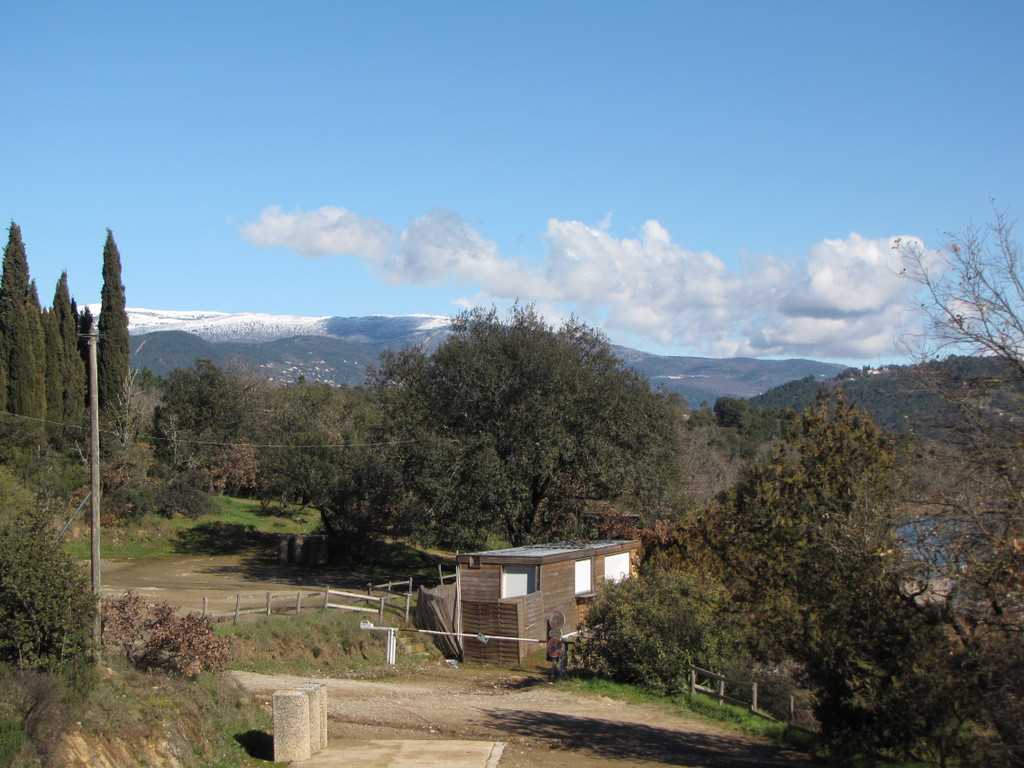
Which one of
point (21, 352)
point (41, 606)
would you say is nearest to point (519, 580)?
point (41, 606)

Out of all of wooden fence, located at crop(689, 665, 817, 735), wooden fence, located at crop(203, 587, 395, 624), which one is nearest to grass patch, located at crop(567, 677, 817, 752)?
wooden fence, located at crop(689, 665, 817, 735)

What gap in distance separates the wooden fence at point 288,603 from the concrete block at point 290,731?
937 cm

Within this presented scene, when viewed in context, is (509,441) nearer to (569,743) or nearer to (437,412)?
(437,412)

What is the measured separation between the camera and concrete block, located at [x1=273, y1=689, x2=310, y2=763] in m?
12.1

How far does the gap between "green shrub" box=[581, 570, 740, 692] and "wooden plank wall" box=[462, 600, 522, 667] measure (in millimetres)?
3194

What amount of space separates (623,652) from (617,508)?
15159mm

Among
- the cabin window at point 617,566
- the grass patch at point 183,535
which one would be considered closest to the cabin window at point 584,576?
the cabin window at point 617,566

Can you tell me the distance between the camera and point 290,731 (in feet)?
39.6

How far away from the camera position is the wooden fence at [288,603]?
22578mm

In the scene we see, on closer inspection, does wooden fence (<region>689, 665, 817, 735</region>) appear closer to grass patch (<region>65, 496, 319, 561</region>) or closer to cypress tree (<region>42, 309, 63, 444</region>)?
grass patch (<region>65, 496, 319, 561</region>)

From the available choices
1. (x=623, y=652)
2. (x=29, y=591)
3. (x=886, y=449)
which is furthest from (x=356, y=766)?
(x=886, y=449)

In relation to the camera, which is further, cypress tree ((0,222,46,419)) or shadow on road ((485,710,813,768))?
cypress tree ((0,222,46,419))

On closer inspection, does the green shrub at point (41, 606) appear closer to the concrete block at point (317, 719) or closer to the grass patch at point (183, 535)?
the concrete block at point (317, 719)

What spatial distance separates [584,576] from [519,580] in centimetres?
333
